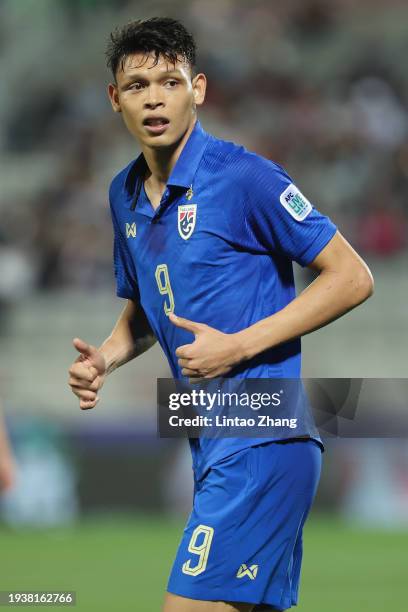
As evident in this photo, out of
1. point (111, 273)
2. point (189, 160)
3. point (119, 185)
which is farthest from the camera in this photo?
point (111, 273)

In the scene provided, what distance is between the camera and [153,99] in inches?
149

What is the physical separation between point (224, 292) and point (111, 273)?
981 centimetres

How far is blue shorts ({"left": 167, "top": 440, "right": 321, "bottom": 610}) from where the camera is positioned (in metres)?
3.64

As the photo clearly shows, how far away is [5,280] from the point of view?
1360cm

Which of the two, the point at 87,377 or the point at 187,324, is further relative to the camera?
the point at 87,377

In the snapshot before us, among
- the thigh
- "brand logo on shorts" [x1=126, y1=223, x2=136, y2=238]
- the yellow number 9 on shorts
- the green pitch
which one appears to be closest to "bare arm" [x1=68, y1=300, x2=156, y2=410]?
"brand logo on shorts" [x1=126, y1=223, x2=136, y2=238]

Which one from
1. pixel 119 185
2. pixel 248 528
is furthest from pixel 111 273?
pixel 248 528

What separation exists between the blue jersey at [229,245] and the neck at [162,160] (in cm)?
3

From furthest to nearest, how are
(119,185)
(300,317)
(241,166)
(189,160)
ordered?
(119,185) → (189,160) → (241,166) → (300,317)

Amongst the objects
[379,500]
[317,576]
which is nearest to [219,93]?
[379,500]

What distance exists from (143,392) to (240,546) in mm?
9215

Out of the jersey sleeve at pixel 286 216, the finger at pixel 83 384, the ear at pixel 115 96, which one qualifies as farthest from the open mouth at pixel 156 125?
the finger at pixel 83 384

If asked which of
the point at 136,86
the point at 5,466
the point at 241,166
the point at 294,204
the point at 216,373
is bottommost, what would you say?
the point at 5,466

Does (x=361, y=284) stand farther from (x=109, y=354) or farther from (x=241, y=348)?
(x=109, y=354)
